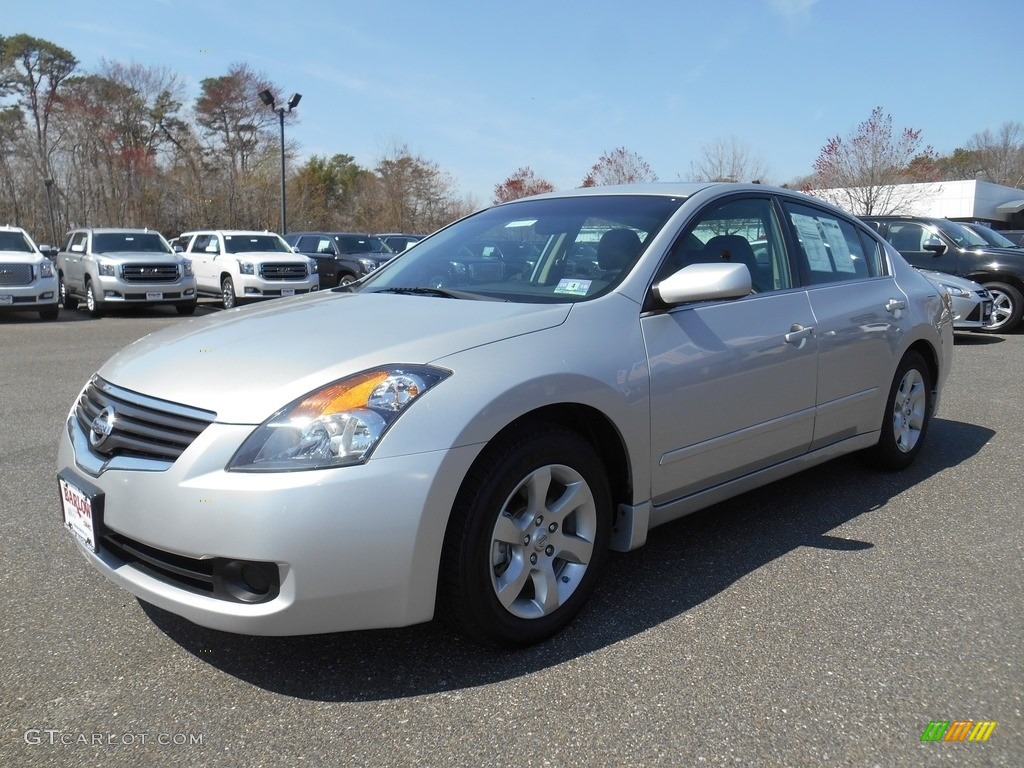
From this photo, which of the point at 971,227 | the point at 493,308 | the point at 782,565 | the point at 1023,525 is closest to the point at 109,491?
the point at 493,308

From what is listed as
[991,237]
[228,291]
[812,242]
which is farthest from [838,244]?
[228,291]

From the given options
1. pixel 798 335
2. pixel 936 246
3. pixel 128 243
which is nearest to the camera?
pixel 798 335

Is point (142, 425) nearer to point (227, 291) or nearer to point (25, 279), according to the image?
point (25, 279)

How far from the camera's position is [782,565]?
3.43 meters

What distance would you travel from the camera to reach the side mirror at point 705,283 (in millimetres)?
3008

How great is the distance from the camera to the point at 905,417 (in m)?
4.69

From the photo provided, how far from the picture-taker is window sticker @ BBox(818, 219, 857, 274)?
14.0 feet

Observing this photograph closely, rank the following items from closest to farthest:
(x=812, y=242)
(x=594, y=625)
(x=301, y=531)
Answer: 1. (x=301, y=531)
2. (x=594, y=625)
3. (x=812, y=242)

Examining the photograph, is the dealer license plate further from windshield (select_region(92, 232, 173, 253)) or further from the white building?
Result: the white building

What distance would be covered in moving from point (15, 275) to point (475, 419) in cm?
1510

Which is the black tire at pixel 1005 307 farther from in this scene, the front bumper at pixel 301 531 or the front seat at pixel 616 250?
the front bumper at pixel 301 531

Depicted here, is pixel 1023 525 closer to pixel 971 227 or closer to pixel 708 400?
pixel 708 400

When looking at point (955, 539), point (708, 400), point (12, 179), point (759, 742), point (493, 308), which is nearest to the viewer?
point (759, 742)

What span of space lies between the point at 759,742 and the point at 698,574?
115cm
